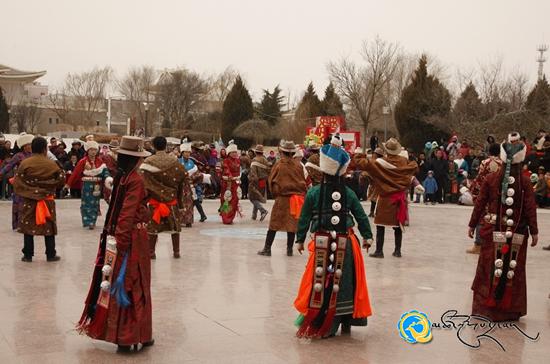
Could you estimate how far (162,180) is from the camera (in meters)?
9.75

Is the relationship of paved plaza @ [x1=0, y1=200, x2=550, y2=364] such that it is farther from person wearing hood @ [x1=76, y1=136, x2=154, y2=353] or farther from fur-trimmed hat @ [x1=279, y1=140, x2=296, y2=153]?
fur-trimmed hat @ [x1=279, y1=140, x2=296, y2=153]

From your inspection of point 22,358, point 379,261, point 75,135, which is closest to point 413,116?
point 75,135

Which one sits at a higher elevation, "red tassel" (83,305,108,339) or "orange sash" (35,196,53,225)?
"orange sash" (35,196,53,225)

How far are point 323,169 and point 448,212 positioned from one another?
1384cm

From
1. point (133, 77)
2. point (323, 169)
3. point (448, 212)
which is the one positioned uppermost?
point (133, 77)

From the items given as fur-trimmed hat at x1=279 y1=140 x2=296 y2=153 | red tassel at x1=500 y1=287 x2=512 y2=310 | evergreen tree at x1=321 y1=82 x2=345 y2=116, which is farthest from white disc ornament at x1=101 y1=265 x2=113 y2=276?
evergreen tree at x1=321 y1=82 x2=345 y2=116

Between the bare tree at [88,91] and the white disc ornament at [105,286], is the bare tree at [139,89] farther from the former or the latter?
the white disc ornament at [105,286]

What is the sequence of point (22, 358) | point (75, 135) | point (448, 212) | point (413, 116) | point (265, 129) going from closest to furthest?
point (22, 358)
point (448, 212)
point (413, 116)
point (265, 129)
point (75, 135)

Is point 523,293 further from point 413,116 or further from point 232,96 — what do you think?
point 232,96

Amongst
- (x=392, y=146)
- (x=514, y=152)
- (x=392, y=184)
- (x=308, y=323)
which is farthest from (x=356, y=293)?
(x=392, y=184)

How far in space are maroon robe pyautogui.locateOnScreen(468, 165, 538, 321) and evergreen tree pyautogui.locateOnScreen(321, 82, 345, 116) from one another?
38.9 meters

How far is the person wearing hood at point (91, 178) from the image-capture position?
43.4 ft

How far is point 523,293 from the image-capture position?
23.6 feet

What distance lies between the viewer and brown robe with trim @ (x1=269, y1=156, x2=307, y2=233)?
35.1ft
